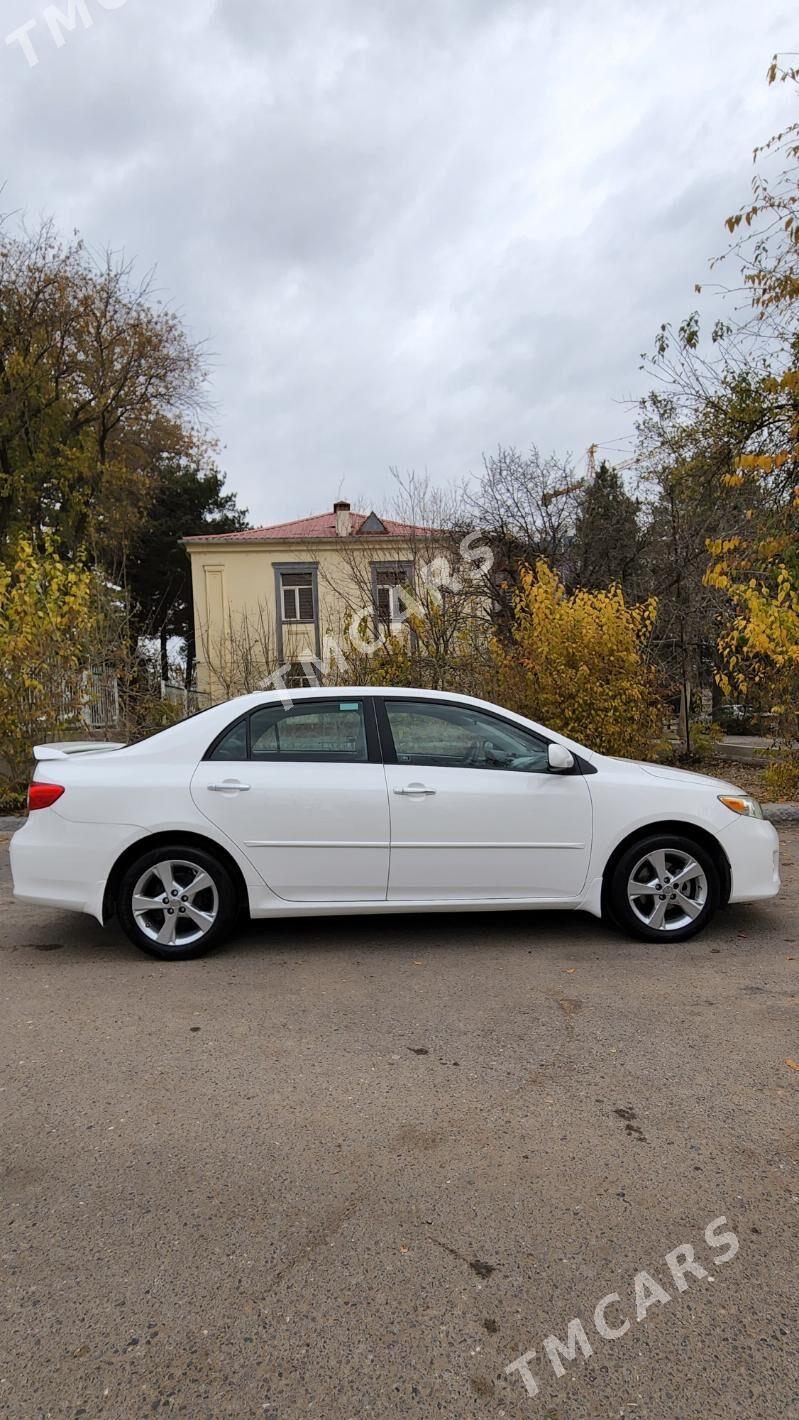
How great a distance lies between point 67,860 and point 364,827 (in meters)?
1.67

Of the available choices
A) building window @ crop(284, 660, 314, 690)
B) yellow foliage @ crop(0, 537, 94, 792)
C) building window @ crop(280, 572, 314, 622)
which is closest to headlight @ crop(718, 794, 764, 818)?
yellow foliage @ crop(0, 537, 94, 792)

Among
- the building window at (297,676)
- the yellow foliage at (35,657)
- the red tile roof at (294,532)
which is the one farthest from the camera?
the red tile roof at (294,532)

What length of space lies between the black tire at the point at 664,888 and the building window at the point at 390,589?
853 cm

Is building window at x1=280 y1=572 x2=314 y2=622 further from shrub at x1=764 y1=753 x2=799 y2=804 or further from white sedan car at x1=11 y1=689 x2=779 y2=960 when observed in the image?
white sedan car at x1=11 y1=689 x2=779 y2=960

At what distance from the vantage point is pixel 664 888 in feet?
15.8

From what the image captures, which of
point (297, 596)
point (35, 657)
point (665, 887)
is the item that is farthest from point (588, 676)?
point (297, 596)

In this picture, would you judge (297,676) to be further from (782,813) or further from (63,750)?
(63,750)

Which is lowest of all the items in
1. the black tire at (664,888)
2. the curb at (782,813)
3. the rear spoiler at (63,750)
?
the curb at (782,813)

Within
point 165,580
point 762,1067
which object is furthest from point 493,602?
point 165,580

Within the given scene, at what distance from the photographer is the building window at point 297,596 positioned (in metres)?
26.9

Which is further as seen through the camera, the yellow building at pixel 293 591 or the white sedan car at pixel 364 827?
the yellow building at pixel 293 591

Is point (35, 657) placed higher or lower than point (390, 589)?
lower

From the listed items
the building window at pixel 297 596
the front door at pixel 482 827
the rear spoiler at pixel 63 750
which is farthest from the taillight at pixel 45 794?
the building window at pixel 297 596

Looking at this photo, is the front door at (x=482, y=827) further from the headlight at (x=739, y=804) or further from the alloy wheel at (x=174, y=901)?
the alloy wheel at (x=174, y=901)
